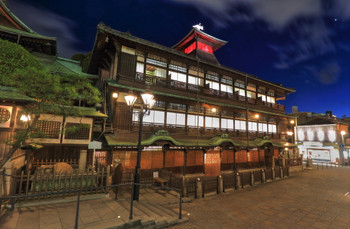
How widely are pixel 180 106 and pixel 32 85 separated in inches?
482

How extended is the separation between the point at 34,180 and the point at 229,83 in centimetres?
2112

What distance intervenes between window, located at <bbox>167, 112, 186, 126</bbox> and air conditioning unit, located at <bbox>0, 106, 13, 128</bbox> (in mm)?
11217

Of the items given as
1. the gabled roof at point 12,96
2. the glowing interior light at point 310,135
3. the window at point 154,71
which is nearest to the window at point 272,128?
the glowing interior light at point 310,135

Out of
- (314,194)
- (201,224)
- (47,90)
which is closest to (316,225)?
(201,224)

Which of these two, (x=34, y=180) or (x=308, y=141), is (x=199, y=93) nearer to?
(x=34, y=180)

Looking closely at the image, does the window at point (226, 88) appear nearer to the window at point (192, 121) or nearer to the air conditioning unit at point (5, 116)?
the window at point (192, 121)

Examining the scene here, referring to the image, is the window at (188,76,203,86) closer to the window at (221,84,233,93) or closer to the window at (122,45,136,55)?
the window at (221,84,233,93)

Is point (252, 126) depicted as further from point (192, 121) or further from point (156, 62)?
point (156, 62)

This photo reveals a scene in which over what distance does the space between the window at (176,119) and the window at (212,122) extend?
3.29 meters

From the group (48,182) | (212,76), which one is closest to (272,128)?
(212,76)

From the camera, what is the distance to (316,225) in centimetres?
743

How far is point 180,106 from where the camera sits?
17.4 m

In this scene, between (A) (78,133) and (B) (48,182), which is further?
(A) (78,133)

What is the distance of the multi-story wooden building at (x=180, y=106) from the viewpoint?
14164mm
